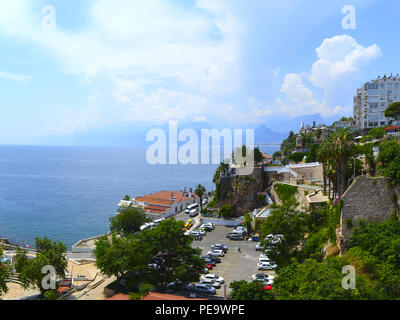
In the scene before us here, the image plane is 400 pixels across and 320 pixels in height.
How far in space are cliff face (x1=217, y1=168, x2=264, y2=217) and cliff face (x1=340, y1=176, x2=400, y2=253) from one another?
1039 inches

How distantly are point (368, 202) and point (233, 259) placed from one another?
14.3m

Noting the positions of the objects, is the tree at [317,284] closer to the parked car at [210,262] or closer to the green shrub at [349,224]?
the green shrub at [349,224]

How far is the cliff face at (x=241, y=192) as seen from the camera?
5175cm

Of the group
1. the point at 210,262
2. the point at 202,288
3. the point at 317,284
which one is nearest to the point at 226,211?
the point at 210,262

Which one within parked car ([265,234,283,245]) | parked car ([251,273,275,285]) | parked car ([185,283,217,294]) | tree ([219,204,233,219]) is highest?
parked car ([265,234,283,245])

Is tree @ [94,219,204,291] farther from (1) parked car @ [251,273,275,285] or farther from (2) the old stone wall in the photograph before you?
(2) the old stone wall

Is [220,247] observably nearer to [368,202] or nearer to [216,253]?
[216,253]

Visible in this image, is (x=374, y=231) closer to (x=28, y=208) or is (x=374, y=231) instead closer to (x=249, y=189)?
(x=249, y=189)

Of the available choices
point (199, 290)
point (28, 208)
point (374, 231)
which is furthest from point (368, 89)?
point (28, 208)

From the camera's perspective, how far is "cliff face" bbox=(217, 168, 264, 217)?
51750mm

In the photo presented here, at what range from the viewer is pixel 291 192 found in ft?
145

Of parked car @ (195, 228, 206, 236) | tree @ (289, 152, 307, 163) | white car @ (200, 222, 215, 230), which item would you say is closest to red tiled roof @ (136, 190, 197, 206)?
white car @ (200, 222, 215, 230)

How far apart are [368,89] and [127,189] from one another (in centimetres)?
7901
